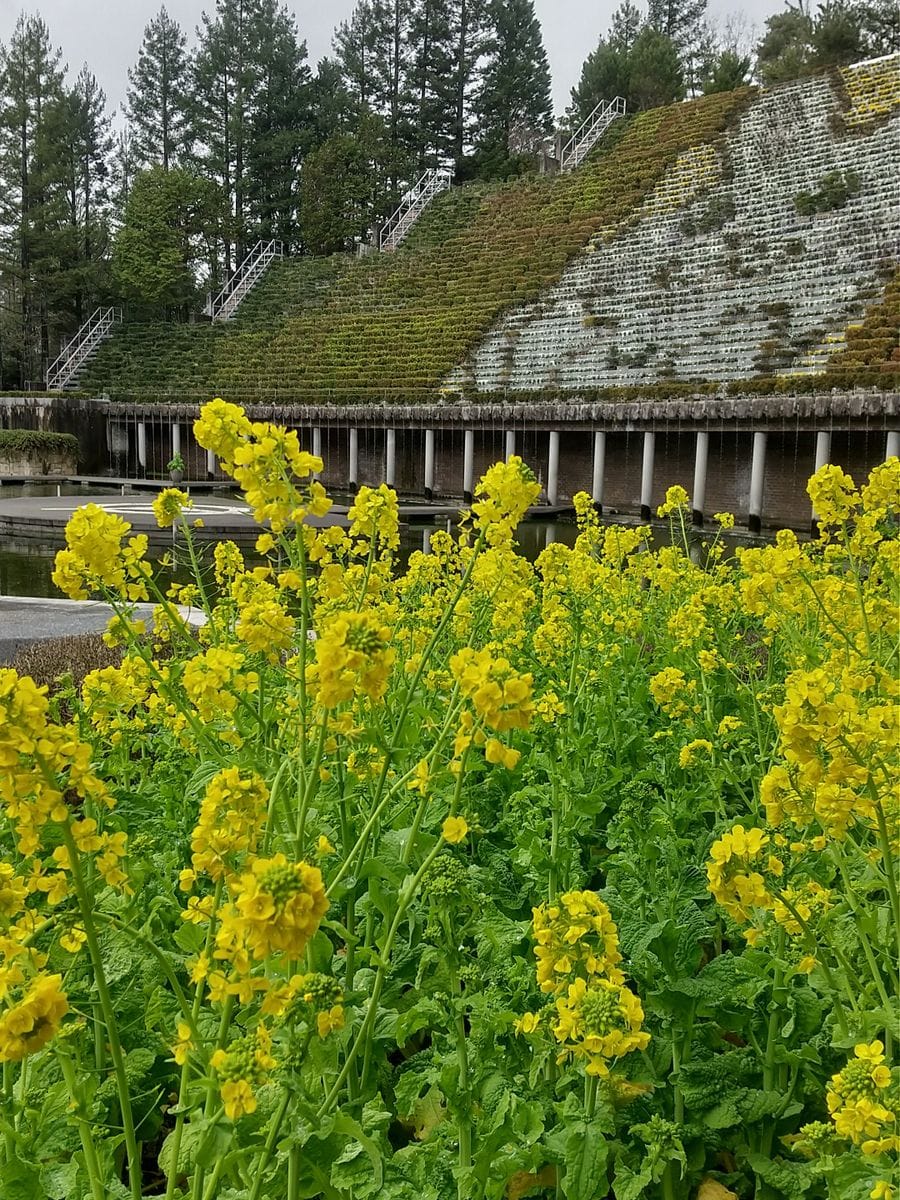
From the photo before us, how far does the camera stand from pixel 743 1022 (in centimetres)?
167

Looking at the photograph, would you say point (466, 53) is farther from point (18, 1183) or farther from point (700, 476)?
point (18, 1183)

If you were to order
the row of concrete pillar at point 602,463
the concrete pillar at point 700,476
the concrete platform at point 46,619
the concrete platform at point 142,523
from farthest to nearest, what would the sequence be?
the concrete pillar at point 700,476
the row of concrete pillar at point 602,463
the concrete platform at point 142,523
the concrete platform at point 46,619

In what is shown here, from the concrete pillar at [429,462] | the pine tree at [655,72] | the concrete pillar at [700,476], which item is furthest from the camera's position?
the pine tree at [655,72]

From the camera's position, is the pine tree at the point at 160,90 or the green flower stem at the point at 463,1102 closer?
the green flower stem at the point at 463,1102

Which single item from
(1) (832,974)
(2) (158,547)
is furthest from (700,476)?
(1) (832,974)

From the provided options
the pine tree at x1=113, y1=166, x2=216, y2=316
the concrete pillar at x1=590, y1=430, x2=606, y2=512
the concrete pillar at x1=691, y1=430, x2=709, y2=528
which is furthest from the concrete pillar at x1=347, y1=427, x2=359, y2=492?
the pine tree at x1=113, y1=166, x2=216, y2=316

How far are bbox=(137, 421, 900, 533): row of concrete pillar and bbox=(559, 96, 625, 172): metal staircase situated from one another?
51.2 feet

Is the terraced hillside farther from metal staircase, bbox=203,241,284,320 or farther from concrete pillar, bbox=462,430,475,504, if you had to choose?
concrete pillar, bbox=462,430,475,504

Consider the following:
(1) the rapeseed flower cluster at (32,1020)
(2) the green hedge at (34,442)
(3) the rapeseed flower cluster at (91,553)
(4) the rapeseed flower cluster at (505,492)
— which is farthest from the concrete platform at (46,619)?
(2) the green hedge at (34,442)

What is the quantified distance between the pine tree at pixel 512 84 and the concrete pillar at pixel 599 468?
2565 centimetres

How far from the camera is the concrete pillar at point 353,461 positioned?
19.5 m

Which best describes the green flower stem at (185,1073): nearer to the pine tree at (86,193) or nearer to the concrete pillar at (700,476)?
the concrete pillar at (700,476)

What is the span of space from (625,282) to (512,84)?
2125 cm

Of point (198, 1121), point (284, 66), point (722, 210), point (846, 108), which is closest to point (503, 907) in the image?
point (198, 1121)
